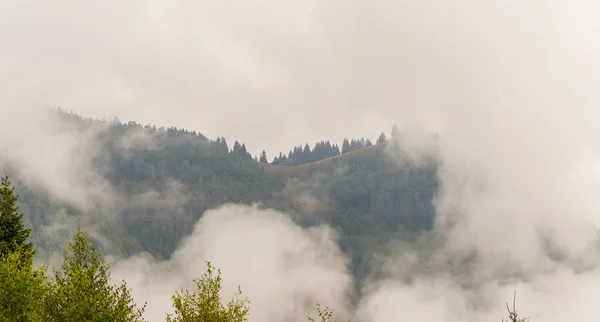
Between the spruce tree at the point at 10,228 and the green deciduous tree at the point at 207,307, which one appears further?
the spruce tree at the point at 10,228

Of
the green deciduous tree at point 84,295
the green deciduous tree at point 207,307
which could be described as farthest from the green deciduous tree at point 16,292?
the green deciduous tree at point 207,307

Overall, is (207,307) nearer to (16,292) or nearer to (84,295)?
(84,295)

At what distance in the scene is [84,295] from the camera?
160 feet

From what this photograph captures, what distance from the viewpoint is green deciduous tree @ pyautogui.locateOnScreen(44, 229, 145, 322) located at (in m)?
48.8

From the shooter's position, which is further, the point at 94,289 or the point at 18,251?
the point at 18,251

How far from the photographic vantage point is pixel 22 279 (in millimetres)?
55938

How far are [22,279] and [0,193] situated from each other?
18.0 meters

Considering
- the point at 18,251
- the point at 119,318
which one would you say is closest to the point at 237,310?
the point at 119,318

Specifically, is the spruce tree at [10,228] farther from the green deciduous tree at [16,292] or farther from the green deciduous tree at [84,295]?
the green deciduous tree at [84,295]

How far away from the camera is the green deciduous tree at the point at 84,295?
4875 centimetres

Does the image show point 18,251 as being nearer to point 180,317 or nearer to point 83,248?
point 83,248

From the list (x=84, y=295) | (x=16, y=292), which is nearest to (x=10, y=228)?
(x=16, y=292)

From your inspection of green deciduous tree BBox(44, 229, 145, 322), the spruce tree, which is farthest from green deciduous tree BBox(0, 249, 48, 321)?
the spruce tree

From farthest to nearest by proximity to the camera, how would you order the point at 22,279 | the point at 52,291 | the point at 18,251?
the point at 18,251
the point at 22,279
the point at 52,291
